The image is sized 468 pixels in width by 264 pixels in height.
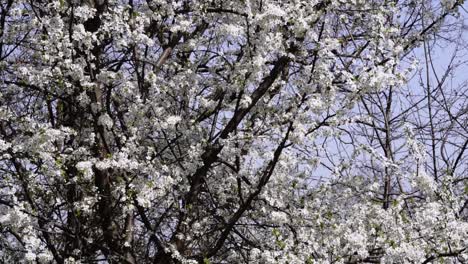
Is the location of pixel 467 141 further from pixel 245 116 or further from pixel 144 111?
pixel 144 111

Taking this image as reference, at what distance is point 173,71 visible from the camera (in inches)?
246

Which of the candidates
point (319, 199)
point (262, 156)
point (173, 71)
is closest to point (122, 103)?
point (173, 71)

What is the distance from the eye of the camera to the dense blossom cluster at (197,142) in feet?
17.1

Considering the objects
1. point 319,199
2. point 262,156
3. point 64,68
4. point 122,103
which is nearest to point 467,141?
point 319,199

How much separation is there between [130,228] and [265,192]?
1.28 meters

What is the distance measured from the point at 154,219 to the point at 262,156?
141 cm

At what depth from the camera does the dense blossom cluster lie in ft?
17.1

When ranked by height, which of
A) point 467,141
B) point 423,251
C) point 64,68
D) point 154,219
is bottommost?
point 423,251

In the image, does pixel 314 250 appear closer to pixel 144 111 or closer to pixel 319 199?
pixel 319 199

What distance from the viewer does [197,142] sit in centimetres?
608

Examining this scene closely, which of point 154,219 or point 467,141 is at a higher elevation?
point 467,141

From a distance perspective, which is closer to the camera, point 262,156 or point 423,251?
point 423,251

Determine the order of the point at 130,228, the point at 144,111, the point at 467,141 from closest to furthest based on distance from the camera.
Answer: the point at 144,111
the point at 130,228
the point at 467,141

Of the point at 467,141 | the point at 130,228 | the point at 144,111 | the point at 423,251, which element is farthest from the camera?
the point at 467,141
